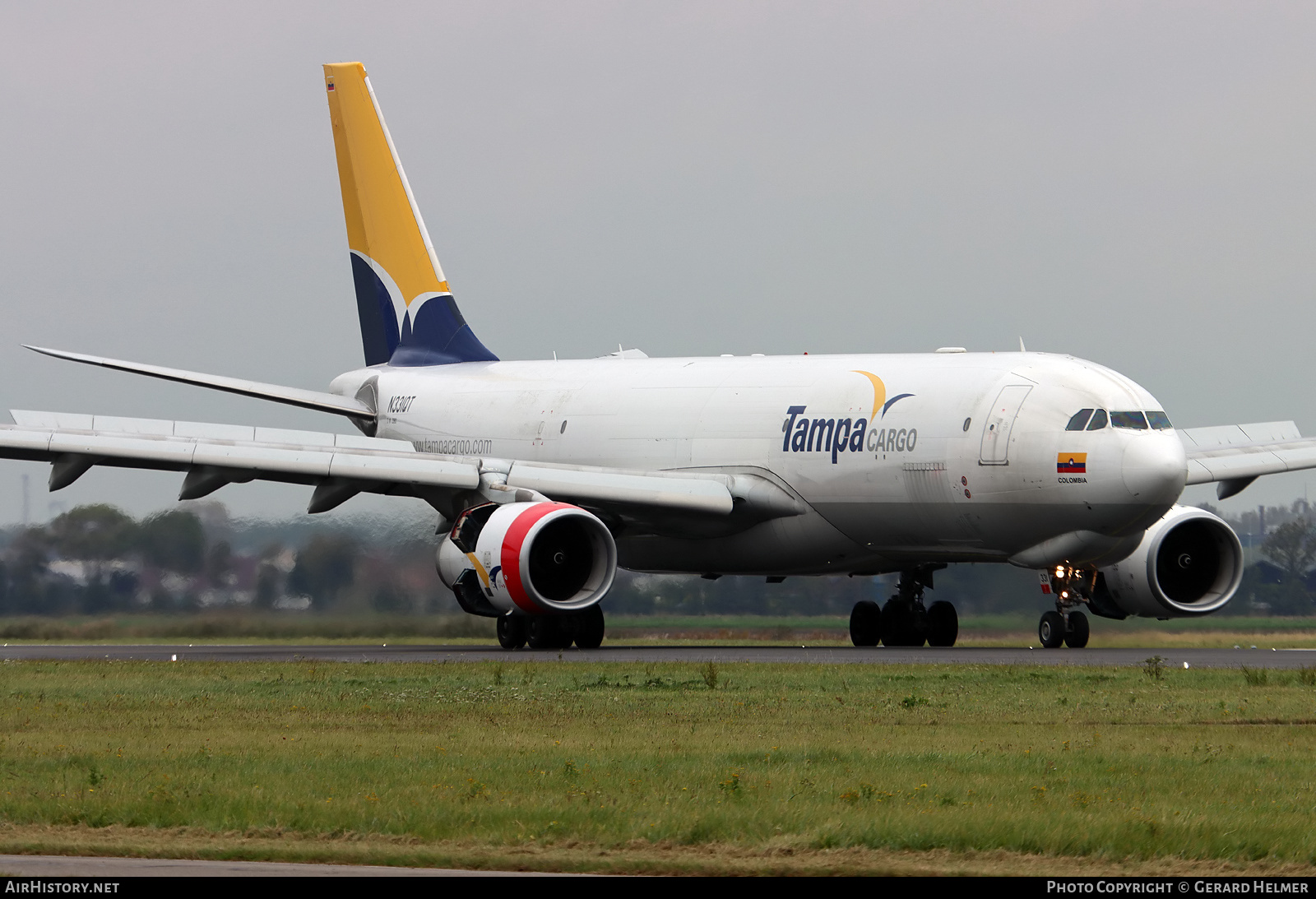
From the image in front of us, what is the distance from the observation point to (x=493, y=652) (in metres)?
26.9

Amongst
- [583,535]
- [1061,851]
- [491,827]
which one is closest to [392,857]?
[491,827]

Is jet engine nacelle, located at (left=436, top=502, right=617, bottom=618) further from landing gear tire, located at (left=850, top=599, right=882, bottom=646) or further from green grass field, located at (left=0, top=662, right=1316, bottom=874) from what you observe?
landing gear tire, located at (left=850, top=599, right=882, bottom=646)

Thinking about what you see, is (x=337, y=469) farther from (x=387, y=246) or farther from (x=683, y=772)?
(x=683, y=772)

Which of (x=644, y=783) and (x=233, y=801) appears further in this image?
(x=644, y=783)

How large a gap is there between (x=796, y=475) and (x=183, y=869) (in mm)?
18923

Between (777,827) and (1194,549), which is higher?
(1194,549)

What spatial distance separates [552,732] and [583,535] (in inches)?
439

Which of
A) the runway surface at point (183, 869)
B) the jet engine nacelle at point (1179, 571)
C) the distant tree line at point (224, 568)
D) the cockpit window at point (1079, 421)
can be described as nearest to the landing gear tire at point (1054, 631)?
the jet engine nacelle at point (1179, 571)

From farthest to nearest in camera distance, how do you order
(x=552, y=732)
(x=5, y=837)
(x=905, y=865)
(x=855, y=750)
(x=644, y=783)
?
(x=552, y=732)
(x=855, y=750)
(x=644, y=783)
(x=5, y=837)
(x=905, y=865)

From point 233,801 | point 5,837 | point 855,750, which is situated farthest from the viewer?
point 855,750

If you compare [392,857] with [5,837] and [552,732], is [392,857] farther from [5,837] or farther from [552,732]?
[552,732]

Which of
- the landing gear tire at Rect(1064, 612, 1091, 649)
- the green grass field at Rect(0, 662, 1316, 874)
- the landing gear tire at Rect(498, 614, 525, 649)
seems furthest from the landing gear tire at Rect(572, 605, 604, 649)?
the green grass field at Rect(0, 662, 1316, 874)

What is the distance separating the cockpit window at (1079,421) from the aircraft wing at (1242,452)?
4.17 metres

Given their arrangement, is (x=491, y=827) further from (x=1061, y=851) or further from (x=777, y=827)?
(x=1061, y=851)
